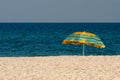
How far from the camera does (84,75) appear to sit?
1477 cm

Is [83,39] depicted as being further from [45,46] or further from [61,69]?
[45,46]

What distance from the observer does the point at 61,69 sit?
16.2 m

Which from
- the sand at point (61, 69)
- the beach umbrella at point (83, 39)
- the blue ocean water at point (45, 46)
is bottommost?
the blue ocean water at point (45, 46)

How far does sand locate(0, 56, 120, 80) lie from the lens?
14491mm

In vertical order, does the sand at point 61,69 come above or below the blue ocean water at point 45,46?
above

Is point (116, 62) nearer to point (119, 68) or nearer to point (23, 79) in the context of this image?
point (119, 68)

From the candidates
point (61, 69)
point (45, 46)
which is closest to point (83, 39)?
point (61, 69)

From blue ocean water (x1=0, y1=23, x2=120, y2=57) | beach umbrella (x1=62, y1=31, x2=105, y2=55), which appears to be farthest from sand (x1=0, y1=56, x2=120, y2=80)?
blue ocean water (x1=0, y1=23, x2=120, y2=57)

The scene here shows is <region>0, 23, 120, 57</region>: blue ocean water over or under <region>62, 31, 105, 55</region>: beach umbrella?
under

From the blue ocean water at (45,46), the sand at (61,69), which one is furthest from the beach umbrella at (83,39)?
the blue ocean water at (45,46)

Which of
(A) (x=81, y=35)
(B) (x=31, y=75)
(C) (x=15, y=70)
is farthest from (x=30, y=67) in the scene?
(A) (x=81, y=35)

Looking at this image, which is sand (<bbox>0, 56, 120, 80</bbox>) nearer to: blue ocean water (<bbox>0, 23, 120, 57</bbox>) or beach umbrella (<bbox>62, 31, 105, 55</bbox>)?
beach umbrella (<bbox>62, 31, 105, 55</bbox>)

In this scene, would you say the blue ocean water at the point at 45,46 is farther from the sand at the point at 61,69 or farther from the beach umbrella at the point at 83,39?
the sand at the point at 61,69

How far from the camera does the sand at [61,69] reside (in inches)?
570
